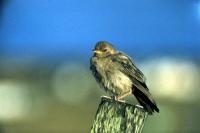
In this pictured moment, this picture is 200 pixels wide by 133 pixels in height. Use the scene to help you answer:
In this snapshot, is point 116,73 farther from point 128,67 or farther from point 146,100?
point 146,100

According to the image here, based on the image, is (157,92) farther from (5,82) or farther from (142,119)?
(142,119)

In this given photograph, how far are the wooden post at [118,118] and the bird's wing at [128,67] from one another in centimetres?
194

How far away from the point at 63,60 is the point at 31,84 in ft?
13.1

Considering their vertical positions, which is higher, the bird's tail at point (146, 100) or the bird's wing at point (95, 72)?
the bird's wing at point (95, 72)

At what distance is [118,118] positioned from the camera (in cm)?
551

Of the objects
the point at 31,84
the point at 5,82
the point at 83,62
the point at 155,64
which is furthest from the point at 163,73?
the point at 5,82

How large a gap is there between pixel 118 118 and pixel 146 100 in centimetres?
150

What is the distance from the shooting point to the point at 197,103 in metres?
31.0

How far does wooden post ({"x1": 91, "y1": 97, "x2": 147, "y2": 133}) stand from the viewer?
17.7 feet

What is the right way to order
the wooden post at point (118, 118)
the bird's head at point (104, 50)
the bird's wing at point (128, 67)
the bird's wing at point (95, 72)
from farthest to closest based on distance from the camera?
the bird's head at point (104, 50) < the bird's wing at point (95, 72) < the bird's wing at point (128, 67) < the wooden post at point (118, 118)

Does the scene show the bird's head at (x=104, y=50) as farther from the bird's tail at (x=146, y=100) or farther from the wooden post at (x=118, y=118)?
the wooden post at (x=118, y=118)

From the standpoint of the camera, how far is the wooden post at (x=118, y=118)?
540 cm

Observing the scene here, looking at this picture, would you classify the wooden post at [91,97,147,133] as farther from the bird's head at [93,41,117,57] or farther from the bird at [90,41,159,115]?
the bird's head at [93,41,117,57]

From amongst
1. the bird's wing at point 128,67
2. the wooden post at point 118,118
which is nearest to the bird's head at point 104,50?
the bird's wing at point 128,67
